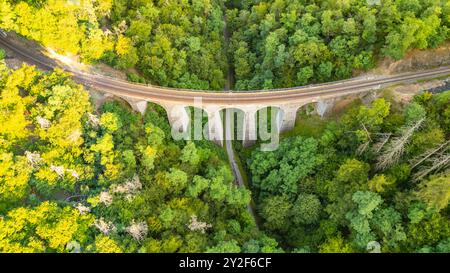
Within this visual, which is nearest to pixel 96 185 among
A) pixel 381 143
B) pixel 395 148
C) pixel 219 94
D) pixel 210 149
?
pixel 210 149

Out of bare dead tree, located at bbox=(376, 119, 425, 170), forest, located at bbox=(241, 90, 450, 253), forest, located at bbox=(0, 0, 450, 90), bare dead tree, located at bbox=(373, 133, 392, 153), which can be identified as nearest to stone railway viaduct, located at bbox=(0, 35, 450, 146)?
forest, located at bbox=(0, 0, 450, 90)

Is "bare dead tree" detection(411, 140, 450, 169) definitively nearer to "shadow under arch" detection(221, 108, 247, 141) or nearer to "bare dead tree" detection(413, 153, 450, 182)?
"bare dead tree" detection(413, 153, 450, 182)

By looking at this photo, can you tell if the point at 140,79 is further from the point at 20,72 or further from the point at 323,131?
the point at 323,131

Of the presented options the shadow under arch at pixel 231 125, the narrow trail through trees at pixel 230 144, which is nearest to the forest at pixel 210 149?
the narrow trail through trees at pixel 230 144

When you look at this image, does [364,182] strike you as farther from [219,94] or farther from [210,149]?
[219,94]

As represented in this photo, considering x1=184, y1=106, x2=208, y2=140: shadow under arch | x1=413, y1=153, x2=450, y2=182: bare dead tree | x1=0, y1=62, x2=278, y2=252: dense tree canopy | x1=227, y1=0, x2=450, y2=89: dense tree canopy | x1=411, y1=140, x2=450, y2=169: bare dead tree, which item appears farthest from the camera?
x1=184, y1=106, x2=208, y2=140: shadow under arch

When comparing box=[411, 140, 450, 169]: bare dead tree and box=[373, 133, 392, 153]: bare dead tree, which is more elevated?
box=[373, 133, 392, 153]: bare dead tree
